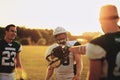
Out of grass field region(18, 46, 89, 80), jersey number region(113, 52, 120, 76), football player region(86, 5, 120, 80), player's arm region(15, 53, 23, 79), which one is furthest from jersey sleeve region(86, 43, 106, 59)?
grass field region(18, 46, 89, 80)

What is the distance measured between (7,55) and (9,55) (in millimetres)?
50

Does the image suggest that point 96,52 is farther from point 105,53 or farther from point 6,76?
point 6,76

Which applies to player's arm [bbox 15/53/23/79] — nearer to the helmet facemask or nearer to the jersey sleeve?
the helmet facemask

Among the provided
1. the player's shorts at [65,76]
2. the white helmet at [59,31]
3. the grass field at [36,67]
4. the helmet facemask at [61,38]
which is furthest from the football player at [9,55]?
the grass field at [36,67]

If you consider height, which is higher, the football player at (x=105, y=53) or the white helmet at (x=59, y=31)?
the football player at (x=105, y=53)

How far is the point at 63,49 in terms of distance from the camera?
8164mm

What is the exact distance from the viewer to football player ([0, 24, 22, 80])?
11.0m

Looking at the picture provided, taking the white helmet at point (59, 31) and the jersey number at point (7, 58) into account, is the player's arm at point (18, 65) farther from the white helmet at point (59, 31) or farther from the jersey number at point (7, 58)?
the white helmet at point (59, 31)

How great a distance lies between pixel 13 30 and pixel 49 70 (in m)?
1.54

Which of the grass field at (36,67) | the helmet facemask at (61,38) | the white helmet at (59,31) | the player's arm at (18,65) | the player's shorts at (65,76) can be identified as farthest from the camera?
the grass field at (36,67)

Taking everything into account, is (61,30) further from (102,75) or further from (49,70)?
(102,75)

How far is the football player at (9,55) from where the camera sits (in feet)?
36.1

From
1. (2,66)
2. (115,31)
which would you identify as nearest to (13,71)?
(2,66)

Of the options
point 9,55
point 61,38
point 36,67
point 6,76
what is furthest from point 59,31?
point 36,67
